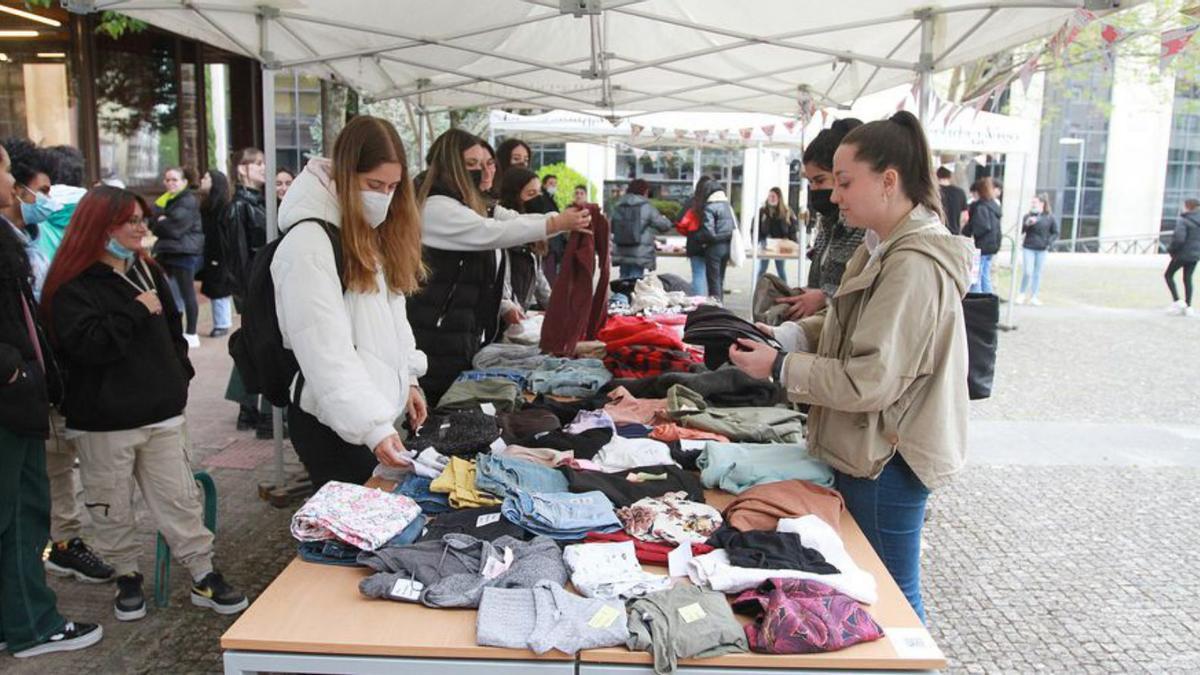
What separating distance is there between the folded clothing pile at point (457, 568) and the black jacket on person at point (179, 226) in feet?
23.2

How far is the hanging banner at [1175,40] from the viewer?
11.6ft

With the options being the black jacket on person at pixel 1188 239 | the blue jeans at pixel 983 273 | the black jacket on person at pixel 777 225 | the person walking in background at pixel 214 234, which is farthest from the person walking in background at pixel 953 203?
the person walking in background at pixel 214 234

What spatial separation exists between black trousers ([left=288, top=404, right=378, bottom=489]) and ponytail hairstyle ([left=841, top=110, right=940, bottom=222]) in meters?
1.69

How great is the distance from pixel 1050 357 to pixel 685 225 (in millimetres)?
4694

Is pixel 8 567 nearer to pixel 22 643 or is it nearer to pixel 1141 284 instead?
pixel 22 643

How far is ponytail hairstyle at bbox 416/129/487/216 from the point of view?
149 inches

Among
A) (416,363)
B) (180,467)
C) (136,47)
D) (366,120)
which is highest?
(136,47)

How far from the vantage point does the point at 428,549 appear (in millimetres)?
2158

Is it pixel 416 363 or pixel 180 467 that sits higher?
pixel 416 363

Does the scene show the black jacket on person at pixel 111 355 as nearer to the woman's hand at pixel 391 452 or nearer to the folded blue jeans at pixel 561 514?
the woman's hand at pixel 391 452

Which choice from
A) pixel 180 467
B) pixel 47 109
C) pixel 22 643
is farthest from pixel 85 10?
pixel 47 109

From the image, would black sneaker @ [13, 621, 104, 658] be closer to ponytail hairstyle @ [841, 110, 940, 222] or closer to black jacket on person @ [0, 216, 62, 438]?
black jacket on person @ [0, 216, 62, 438]

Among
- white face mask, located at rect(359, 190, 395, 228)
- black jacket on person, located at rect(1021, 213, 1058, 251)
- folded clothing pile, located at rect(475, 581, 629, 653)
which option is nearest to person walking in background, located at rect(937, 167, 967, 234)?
black jacket on person, located at rect(1021, 213, 1058, 251)

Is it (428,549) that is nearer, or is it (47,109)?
(428,549)
